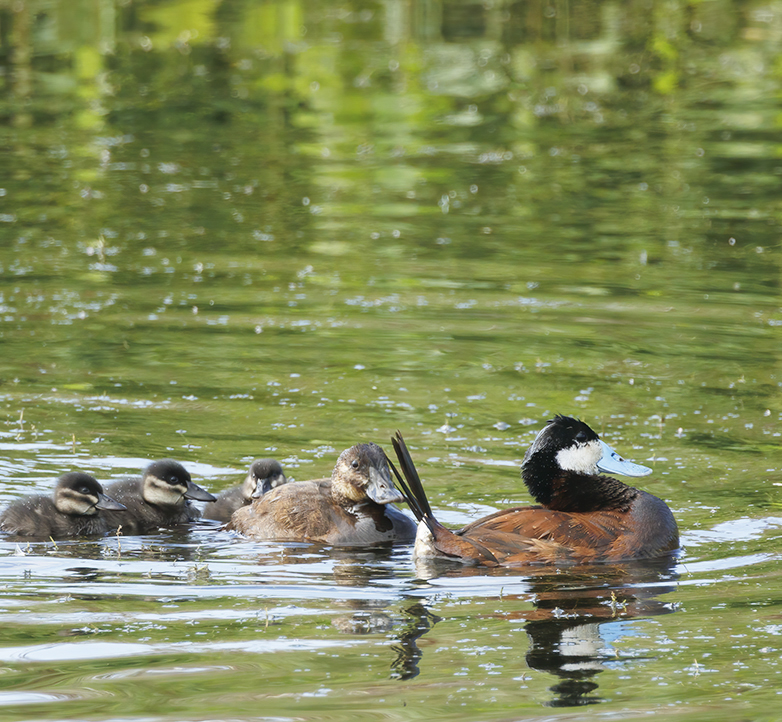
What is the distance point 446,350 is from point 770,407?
8.94 feet

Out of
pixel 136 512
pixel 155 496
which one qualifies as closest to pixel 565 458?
pixel 155 496

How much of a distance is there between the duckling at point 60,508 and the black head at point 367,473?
4.22 feet

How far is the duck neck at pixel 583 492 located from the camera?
774 centimetres

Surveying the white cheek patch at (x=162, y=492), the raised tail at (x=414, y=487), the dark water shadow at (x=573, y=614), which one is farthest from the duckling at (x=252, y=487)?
the dark water shadow at (x=573, y=614)

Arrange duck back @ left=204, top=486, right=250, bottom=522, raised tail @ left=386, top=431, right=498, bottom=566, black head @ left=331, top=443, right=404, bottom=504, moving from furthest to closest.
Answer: duck back @ left=204, top=486, right=250, bottom=522 → black head @ left=331, top=443, right=404, bottom=504 → raised tail @ left=386, top=431, right=498, bottom=566

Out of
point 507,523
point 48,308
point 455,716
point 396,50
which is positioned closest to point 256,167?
point 48,308

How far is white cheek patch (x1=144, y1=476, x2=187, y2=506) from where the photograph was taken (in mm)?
8305

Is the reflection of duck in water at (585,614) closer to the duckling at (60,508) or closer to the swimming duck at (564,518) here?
the swimming duck at (564,518)

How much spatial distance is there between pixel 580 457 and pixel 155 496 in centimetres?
248

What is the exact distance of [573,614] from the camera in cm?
661

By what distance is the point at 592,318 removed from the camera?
1269 centimetres

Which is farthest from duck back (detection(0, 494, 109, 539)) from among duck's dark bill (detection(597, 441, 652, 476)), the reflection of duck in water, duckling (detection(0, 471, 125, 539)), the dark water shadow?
duck's dark bill (detection(597, 441, 652, 476))

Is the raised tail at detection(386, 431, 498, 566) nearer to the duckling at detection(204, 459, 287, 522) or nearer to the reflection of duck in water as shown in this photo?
the reflection of duck in water

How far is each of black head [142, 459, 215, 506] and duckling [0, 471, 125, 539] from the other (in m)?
0.27
